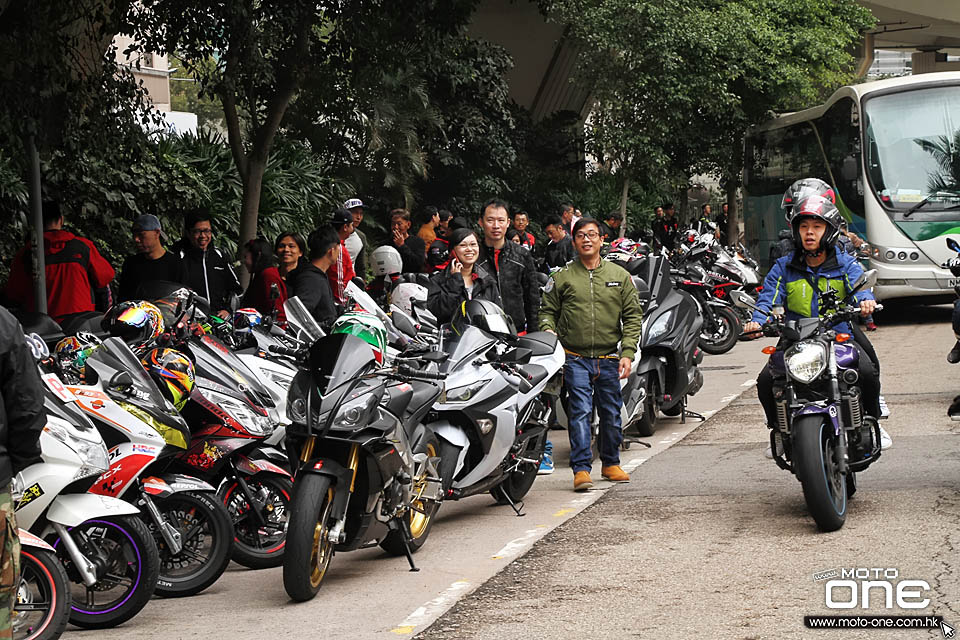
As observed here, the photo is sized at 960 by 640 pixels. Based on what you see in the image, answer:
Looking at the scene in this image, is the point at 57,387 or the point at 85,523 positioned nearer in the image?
the point at 85,523

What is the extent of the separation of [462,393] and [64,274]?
173 inches

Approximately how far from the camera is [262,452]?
7395 mm

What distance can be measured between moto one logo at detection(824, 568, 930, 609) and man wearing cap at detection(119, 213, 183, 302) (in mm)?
6467

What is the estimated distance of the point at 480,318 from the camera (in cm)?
844

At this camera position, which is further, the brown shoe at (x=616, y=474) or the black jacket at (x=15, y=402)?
the brown shoe at (x=616, y=474)

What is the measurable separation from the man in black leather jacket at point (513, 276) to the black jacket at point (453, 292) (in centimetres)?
21

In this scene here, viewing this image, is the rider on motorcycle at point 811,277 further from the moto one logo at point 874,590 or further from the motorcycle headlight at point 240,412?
the motorcycle headlight at point 240,412

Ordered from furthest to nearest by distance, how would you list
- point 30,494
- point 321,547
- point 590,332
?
point 590,332, point 321,547, point 30,494

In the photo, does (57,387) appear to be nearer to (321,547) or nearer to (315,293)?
(321,547)

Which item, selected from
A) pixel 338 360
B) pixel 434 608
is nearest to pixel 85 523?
pixel 338 360

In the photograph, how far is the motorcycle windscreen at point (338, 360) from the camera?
650 centimetres

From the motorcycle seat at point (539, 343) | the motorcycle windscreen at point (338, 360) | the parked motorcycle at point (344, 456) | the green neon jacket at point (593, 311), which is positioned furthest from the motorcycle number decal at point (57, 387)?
the green neon jacket at point (593, 311)

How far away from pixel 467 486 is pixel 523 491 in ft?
3.09

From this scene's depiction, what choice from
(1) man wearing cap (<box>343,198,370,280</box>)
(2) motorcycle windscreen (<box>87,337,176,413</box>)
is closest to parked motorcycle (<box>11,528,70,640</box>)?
(2) motorcycle windscreen (<box>87,337,176,413</box>)
